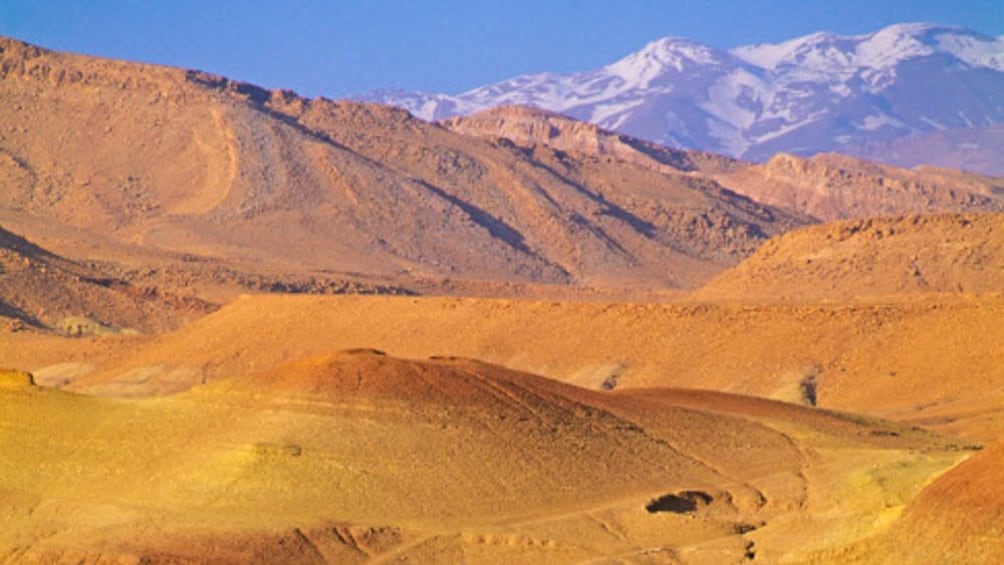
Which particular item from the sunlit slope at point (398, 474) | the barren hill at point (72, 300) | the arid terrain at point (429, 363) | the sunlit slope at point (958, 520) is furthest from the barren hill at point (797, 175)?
the sunlit slope at point (958, 520)

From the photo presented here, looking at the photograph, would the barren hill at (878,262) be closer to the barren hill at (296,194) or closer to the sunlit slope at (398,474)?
the barren hill at (296,194)

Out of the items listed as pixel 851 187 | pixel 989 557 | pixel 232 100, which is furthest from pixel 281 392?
pixel 851 187

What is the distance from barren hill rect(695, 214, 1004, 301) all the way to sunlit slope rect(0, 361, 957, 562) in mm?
37099

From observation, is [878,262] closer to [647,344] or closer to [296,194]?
[647,344]

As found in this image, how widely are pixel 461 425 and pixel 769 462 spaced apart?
21.2ft

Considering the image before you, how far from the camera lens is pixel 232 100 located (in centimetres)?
12638

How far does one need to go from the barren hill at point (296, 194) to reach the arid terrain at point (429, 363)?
293 mm

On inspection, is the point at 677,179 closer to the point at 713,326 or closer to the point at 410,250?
the point at 410,250

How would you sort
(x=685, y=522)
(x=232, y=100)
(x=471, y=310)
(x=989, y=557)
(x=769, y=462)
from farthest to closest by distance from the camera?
(x=232, y=100) → (x=471, y=310) → (x=769, y=462) → (x=685, y=522) → (x=989, y=557)

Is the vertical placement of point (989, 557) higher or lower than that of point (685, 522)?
higher

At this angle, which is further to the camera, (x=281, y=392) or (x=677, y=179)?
(x=677, y=179)

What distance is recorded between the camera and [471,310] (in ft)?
186

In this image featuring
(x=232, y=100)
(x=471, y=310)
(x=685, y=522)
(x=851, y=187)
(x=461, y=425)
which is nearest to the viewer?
(x=685, y=522)

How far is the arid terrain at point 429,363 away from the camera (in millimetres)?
25797
